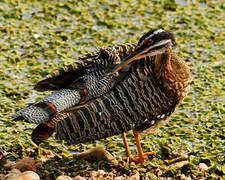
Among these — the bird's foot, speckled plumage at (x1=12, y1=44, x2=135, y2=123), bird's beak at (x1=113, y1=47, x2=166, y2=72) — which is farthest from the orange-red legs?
bird's beak at (x1=113, y1=47, x2=166, y2=72)

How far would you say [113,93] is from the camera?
16.5 ft

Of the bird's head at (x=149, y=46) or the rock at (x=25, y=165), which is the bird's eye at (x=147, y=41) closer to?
the bird's head at (x=149, y=46)

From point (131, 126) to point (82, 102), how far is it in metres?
0.61

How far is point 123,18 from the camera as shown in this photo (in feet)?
27.8

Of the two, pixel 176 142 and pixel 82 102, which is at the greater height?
pixel 82 102

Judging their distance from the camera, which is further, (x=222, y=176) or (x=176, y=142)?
(x=176, y=142)

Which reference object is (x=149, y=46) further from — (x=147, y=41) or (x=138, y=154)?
(x=138, y=154)

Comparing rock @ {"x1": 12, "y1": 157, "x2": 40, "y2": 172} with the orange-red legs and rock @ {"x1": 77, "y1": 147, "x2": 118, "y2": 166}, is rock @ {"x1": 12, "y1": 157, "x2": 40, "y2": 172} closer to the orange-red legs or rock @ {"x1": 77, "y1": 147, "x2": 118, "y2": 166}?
rock @ {"x1": 77, "y1": 147, "x2": 118, "y2": 166}

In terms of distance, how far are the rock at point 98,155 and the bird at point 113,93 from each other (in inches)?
14.2

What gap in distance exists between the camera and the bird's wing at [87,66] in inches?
206

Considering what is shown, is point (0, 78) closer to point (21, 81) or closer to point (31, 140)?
point (21, 81)

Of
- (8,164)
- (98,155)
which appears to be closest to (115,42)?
(98,155)

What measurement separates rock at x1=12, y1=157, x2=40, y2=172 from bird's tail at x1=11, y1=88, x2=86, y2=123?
1.65 feet

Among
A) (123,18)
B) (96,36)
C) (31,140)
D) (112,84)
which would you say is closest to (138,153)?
(112,84)
